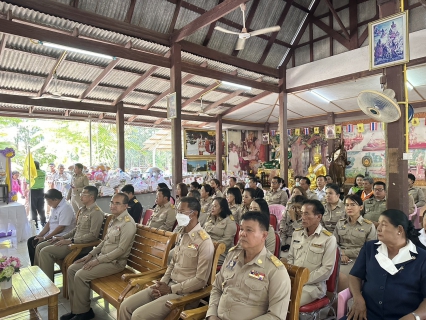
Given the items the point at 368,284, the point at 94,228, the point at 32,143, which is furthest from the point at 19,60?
the point at 32,143

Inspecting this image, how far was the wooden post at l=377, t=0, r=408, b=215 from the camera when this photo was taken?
3.44m

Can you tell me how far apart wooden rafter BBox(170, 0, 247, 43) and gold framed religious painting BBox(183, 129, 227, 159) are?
672 centimetres

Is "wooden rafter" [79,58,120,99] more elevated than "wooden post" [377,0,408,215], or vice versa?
"wooden rafter" [79,58,120,99]

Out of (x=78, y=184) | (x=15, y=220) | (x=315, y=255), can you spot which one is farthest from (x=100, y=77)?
(x=315, y=255)

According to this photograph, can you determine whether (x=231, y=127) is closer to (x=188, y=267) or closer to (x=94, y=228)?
(x=94, y=228)

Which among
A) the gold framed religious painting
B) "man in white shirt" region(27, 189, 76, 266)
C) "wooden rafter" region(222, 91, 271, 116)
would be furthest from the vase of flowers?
the gold framed religious painting

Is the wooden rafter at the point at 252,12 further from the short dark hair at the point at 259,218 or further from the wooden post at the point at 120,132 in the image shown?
the short dark hair at the point at 259,218

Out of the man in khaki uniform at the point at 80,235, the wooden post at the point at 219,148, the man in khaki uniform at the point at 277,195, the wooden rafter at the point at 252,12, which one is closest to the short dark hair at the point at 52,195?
the man in khaki uniform at the point at 80,235

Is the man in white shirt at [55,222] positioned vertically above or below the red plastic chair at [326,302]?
above

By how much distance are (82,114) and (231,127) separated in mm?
6196

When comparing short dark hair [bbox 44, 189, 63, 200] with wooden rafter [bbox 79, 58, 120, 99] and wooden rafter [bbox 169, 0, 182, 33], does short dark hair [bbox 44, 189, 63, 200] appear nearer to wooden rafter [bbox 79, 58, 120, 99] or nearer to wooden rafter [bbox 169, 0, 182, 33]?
wooden rafter [bbox 79, 58, 120, 99]

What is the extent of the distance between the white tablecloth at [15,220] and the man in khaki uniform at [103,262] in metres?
3.73

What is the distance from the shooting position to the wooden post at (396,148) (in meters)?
3.44

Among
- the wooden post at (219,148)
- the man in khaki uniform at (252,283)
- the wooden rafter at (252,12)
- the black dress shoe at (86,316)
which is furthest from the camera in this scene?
the wooden post at (219,148)
